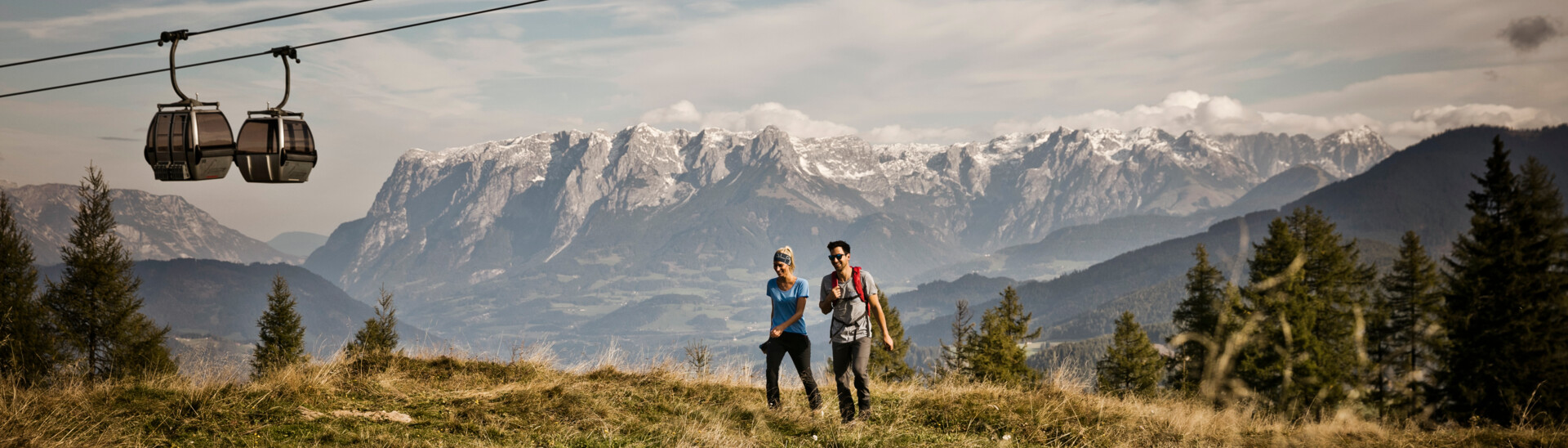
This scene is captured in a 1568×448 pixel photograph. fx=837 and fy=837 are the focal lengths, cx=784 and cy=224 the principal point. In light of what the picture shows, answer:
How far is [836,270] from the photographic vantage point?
30.9 ft

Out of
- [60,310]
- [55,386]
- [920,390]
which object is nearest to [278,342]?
[60,310]

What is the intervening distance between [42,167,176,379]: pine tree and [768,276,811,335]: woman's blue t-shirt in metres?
35.0

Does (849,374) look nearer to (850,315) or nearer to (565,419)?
(850,315)

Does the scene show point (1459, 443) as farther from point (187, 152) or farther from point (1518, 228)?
point (1518, 228)

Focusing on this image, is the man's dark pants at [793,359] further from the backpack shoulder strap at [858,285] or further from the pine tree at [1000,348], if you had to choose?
the pine tree at [1000,348]

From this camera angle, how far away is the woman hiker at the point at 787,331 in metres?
9.52

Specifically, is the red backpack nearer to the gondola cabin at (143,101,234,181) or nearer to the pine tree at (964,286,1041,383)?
the gondola cabin at (143,101,234,181)

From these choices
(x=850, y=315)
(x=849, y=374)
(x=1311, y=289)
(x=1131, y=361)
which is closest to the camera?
(x=850, y=315)

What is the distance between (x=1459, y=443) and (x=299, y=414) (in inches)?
456

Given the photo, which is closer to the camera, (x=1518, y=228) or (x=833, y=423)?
(x=833, y=423)

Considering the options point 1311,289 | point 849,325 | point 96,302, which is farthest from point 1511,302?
point 96,302

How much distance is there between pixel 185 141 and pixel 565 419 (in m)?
5.67

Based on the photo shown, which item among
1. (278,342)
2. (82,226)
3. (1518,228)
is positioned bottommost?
(278,342)

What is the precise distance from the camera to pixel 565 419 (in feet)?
29.3
